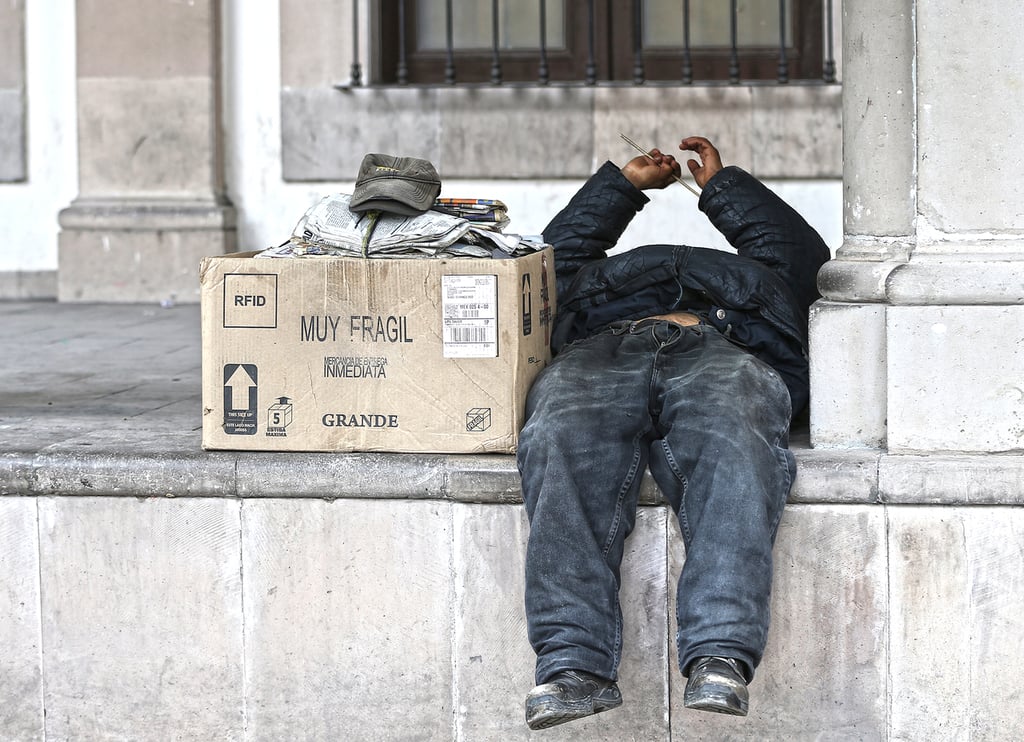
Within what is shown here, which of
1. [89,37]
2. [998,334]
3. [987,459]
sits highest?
[89,37]

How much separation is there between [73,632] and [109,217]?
169 inches

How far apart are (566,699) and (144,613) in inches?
43.2

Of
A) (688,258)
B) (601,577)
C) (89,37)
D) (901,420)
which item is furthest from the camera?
(89,37)

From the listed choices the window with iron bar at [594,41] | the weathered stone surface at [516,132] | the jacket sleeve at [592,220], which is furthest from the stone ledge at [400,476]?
the window with iron bar at [594,41]

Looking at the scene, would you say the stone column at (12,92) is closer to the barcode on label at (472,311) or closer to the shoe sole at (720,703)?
the barcode on label at (472,311)

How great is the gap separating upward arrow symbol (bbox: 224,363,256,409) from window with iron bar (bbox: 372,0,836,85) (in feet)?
13.3

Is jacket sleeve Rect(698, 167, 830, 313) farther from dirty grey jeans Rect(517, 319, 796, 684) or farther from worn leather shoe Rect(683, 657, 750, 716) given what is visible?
worn leather shoe Rect(683, 657, 750, 716)

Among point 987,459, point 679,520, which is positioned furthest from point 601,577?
point 987,459

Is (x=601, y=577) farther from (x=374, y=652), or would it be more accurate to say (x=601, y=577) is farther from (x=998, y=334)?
(x=998, y=334)

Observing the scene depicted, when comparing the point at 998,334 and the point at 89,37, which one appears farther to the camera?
the point at 89,37

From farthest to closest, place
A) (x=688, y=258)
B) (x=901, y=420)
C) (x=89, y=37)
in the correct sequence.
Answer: (x=89, y=37)
(x=688, y=258)
(x=901, y=420)

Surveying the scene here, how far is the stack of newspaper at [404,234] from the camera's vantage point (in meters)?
3.29

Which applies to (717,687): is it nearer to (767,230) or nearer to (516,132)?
(767,230)

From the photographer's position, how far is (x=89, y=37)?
287 inches
